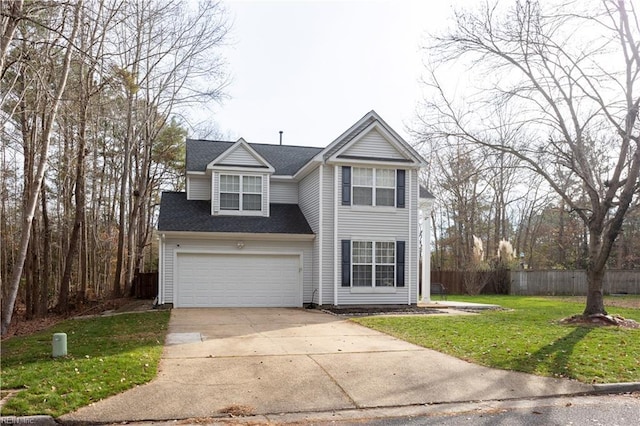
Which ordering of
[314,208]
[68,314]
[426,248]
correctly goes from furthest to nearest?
[426,248]
[68,314]
[314,208]

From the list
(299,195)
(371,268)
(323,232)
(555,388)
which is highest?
(299,195)

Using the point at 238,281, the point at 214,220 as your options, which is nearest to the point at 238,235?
the point at 214,220

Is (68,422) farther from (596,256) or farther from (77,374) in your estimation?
(596,256)

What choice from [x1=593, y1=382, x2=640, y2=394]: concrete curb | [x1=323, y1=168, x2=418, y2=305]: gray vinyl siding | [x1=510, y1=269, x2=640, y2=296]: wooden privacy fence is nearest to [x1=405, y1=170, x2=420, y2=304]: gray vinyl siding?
[x1=323, y1=168, x2=418, y2=305]: gray vinyl siding

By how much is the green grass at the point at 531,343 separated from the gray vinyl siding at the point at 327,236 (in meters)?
3.60

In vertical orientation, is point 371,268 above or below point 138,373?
above

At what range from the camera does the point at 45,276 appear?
20.6 metres

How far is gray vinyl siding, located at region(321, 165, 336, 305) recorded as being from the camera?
18188mm

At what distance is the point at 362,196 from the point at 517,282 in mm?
15869

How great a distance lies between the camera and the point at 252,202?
1962cm

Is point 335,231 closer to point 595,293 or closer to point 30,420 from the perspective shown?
point 595,293

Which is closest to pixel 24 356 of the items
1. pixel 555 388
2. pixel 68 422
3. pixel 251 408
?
pixel 68 422

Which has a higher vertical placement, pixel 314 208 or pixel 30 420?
pixel 314 208

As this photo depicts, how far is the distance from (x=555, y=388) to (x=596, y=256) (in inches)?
314
